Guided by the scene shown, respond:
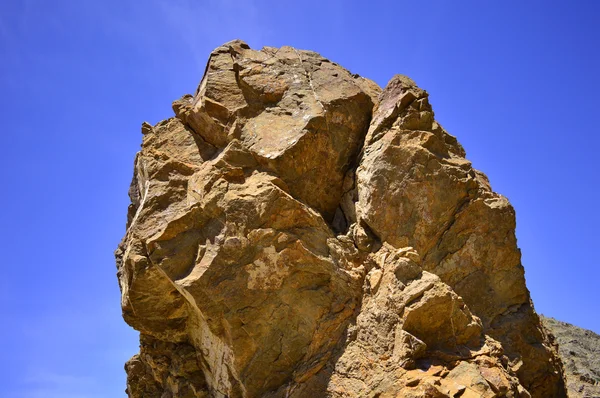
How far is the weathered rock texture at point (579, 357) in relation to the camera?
2170cm

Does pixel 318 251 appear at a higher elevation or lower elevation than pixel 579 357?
lower

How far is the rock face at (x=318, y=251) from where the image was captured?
10875 millimetres

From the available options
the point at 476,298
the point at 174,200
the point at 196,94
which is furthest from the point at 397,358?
the point at 196,94

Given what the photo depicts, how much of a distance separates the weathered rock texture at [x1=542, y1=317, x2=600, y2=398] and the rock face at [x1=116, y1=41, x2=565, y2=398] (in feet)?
31.5

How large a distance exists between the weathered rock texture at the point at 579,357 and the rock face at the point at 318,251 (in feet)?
31.5

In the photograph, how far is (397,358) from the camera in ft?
33.9

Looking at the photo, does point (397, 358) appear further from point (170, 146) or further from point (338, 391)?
point (170, 146)

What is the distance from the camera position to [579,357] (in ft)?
86.3

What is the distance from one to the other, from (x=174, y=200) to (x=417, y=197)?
5.59 m

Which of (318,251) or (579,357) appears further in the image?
(579,357)

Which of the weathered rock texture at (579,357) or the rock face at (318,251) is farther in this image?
the weathered rock texture at (579,357)

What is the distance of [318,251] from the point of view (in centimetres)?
1211

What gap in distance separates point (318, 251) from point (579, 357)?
20022mm

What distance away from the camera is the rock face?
10.9 metres
